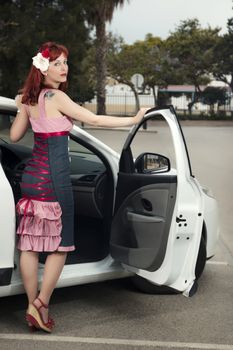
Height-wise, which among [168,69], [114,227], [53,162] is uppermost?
[168,69]

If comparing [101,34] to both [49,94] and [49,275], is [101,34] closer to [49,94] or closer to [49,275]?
[49,94]

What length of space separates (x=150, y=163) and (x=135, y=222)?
0.71 m

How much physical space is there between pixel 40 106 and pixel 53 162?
1.15 ft

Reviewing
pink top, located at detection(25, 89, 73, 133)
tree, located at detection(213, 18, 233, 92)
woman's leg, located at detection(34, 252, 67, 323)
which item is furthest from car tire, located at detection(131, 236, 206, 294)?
tree, located at detection(213, 18, 233, 92)

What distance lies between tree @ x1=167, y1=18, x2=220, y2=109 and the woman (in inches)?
1684

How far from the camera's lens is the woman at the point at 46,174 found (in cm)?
339

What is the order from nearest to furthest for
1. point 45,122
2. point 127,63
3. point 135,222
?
point 45,122
point 135,222
point 127,63

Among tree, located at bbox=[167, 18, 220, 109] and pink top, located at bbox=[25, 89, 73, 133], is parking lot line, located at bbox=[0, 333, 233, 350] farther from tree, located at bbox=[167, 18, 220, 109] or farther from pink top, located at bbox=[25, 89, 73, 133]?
tree, located at bbox=[167, 18, 220, 109]

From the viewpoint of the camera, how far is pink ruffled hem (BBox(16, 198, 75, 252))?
3395 millimetres

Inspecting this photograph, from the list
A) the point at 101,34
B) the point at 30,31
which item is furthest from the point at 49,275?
the point at 101,34

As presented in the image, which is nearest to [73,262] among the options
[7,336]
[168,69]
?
[7,336]

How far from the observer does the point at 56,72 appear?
344 centimetres

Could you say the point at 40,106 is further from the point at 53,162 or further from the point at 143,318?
the point at 143,318

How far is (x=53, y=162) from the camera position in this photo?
134 inches
